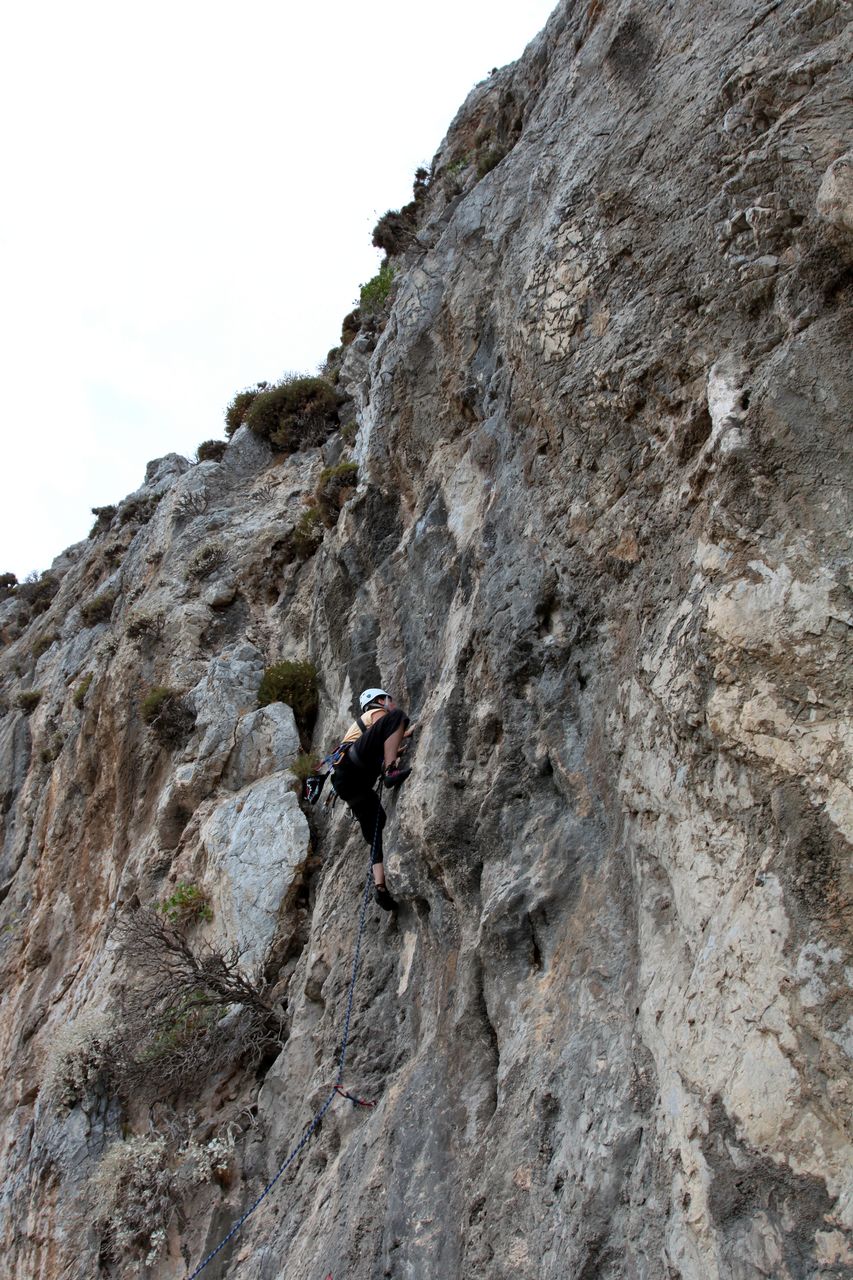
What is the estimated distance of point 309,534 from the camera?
13.9m

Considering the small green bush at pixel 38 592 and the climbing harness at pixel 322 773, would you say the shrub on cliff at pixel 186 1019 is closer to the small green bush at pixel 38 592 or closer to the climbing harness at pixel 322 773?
the climbing harness at pixel 322 773

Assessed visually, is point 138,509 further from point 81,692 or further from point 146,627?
point 146,627

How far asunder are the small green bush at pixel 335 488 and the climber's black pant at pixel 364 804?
510cm

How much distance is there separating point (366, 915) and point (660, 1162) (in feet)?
13.4

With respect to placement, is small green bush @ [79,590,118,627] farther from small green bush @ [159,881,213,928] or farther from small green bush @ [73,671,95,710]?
small green bush @ [159,881,213,928]

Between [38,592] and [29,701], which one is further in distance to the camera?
[38,592]

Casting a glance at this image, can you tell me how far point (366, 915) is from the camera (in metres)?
7.72

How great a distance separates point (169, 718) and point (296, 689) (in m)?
2.10

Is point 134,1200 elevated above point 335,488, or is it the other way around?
point 335,488

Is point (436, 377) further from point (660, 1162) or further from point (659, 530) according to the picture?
point (660, 1162)

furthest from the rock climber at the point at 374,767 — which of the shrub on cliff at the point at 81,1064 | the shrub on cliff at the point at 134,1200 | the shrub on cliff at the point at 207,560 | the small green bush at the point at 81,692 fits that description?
the small green bush at the point at 81,692

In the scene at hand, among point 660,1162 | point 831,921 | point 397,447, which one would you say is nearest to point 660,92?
point 397,447

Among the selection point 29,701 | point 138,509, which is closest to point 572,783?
point 29,701

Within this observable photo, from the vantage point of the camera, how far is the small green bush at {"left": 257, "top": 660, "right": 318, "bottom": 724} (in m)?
11.5
